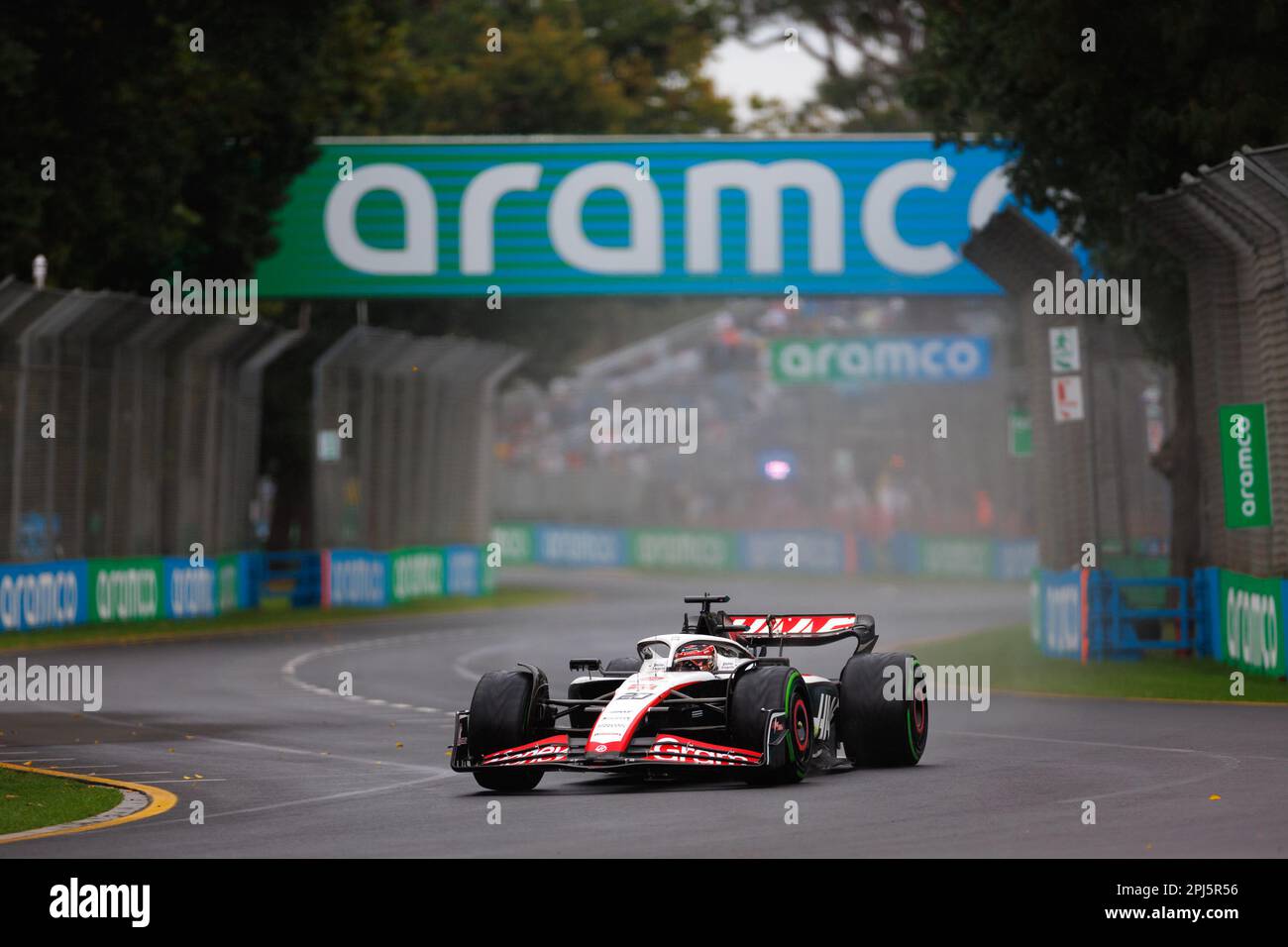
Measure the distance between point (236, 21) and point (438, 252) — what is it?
16.8ft

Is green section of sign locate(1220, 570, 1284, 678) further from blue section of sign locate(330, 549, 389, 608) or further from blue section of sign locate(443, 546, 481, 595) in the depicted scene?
blue section of sign locate(443, 546, 481, 595)

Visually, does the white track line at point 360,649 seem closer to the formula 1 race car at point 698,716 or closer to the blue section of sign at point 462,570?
the formula 1 race car at point 698,716

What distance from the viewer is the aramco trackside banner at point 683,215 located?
34.1m

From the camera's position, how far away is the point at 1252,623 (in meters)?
22.4

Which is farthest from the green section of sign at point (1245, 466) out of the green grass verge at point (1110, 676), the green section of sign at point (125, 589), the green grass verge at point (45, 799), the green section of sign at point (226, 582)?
the green section of sign at point (226, 582)

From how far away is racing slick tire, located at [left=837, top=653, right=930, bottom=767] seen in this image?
14.9 meters

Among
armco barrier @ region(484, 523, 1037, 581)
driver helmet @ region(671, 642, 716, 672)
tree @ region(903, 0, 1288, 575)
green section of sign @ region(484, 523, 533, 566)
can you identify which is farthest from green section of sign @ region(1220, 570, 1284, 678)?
green section of sign @ region(484, 523, 533, 566)

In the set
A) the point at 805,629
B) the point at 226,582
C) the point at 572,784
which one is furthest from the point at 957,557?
the point at 572,784

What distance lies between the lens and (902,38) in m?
46.9

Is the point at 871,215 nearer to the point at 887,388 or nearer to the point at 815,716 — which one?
the point at 815,716

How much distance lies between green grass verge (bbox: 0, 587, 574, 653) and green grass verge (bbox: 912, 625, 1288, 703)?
11434 millimetres
